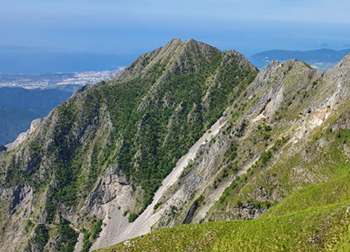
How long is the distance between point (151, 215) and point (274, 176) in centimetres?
4902

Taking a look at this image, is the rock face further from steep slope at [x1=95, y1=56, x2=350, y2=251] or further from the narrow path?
the narrow path

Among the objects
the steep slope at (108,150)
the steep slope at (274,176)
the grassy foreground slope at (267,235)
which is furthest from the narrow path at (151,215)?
the grassy foreground slope at (267,235)

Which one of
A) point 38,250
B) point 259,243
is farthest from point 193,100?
point 259,243

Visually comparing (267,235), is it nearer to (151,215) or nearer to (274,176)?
(274,176)

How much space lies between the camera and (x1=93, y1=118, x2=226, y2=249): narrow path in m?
99.9

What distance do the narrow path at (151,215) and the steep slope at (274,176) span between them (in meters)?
4.97

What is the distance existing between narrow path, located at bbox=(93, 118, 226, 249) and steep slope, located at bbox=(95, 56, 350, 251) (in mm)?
4970

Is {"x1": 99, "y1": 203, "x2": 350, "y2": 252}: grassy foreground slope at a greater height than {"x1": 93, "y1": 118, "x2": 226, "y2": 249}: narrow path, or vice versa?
{"x1": 99, "y1": 203, "x2": 350, "y2": 252}: grassy foreground slope

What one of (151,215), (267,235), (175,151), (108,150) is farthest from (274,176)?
(108,150)

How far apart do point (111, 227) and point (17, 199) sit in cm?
4550

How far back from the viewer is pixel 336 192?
50.8 meters

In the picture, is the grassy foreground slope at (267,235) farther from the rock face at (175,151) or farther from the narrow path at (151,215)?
the narrow path at (151,215)

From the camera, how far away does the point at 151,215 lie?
104375mm

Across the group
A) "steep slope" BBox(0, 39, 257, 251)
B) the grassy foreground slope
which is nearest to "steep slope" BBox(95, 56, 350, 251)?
the grassy foreground slope
